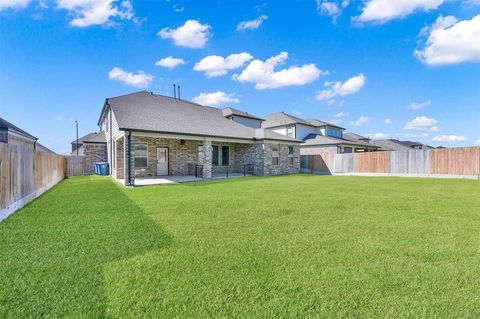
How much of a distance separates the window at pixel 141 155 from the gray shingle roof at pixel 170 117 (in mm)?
2025

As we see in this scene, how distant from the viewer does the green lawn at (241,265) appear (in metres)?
2.31

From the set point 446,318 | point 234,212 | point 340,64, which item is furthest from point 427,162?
point 446,318

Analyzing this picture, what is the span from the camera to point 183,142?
1717cm

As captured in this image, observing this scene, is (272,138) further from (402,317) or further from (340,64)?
(402,317)

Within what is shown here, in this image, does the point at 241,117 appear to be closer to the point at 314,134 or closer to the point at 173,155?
the point at 173,155

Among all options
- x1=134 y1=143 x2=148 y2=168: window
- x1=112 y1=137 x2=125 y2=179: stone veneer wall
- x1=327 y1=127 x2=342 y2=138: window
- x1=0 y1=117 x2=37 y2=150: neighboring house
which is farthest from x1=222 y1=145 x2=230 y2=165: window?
x1=327 y1=127 x2=342 y2=138: window

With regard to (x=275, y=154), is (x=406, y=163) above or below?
below

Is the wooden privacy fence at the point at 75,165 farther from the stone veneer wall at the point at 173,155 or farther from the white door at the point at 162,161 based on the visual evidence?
the white door at the point at 162,161

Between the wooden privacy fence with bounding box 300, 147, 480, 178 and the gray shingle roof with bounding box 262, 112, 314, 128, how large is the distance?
16.0 feet

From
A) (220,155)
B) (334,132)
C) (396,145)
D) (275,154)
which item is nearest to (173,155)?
(220,155)

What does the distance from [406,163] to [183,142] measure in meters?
15.7

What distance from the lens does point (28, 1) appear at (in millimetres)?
9484

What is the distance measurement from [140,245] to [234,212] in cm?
266

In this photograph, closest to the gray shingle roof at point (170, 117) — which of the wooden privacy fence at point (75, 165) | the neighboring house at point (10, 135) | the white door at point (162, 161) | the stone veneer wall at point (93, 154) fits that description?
the white door at point (162, 161)
